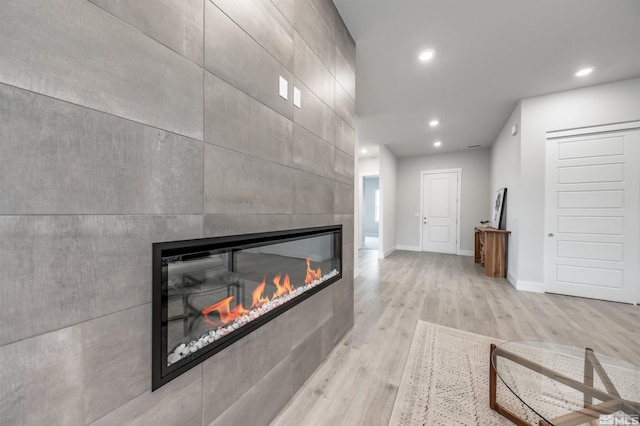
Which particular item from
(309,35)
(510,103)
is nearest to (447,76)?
(510,103)

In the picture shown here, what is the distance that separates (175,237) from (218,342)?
1.61 feet

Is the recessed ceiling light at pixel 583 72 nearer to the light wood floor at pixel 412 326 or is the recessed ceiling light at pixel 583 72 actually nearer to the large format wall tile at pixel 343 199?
the light wood floor at pixel 412 326

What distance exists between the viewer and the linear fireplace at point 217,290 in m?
0.85

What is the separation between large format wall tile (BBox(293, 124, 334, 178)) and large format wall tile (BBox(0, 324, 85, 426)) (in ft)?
4.03

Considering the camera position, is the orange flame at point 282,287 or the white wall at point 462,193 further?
the white wall at point 462,193

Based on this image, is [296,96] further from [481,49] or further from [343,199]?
[481,49]

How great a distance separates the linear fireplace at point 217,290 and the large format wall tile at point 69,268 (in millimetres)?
69

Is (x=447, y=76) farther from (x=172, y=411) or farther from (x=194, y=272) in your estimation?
(x=172, y=411)

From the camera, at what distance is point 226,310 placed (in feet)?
3.83

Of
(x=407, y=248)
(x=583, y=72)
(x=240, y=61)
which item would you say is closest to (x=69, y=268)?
(x=240, y=61)

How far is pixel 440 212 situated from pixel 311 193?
612 cm

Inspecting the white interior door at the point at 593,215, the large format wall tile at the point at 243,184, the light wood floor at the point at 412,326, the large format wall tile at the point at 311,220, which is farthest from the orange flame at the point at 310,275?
the white interior door at the point at 593,215

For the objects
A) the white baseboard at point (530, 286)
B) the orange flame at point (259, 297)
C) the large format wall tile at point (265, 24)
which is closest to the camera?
the large format wall tile at point (265, 24)

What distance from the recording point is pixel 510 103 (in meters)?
3.80
